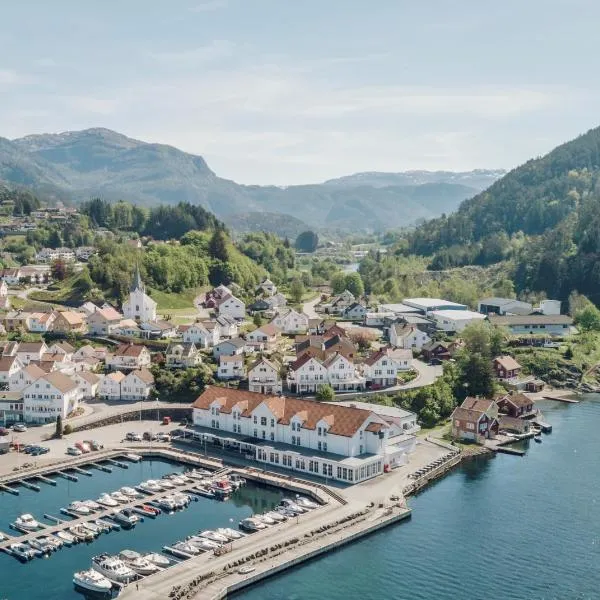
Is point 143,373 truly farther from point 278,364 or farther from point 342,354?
point 342,354

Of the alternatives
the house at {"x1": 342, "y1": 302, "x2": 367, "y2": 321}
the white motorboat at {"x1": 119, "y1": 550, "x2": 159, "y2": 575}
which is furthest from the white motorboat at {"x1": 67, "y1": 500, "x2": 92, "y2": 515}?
the house at {"x1": 342, "y1": 302, "x2": 367, "y2": 321}

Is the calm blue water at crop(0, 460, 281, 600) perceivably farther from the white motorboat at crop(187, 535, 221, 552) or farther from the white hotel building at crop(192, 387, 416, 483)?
the white hotel building at crop(192, 387, 416, 483)

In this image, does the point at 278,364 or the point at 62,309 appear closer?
the point at 278,364

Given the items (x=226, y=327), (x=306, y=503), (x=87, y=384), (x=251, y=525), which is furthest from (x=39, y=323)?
(x=251, y=525)

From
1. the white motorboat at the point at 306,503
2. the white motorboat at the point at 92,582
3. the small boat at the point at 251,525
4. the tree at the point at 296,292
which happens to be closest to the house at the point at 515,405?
the white motorboat at the point at 306,503

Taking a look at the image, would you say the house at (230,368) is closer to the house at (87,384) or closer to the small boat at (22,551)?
the house at (87,384)

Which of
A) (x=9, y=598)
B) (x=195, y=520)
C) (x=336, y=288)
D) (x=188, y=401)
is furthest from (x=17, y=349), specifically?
(x=336, y=288)
